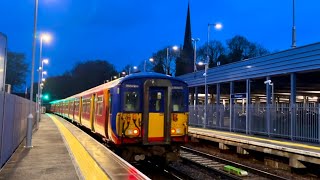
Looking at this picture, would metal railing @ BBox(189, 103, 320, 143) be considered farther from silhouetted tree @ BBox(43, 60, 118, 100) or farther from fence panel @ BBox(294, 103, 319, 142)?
silhouetted tree @ BBox(43, 60, 118, 100)

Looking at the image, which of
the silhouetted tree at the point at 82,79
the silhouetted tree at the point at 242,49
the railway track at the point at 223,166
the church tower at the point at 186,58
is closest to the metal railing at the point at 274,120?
the railway track at the point at 223,166

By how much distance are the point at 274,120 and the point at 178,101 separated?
295 inches

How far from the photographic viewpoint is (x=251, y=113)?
2133 centimetres

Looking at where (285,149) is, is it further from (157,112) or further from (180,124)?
(157,112)

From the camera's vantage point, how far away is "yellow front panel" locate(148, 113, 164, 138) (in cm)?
1317

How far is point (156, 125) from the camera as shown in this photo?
13.3 metres

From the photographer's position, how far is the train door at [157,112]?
1312 centimetres

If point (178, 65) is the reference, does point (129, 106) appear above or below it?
below

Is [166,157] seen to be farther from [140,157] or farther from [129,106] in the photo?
[129,106]

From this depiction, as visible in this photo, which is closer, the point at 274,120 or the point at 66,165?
the point at 66,165

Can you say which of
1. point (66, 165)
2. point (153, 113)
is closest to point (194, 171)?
point (153, 113)

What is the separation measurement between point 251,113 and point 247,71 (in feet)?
18.7

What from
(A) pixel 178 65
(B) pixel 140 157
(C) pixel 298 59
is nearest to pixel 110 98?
(B) pixel 140 157

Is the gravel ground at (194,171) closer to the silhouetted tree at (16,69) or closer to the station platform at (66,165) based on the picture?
the station platform at (66,165)
